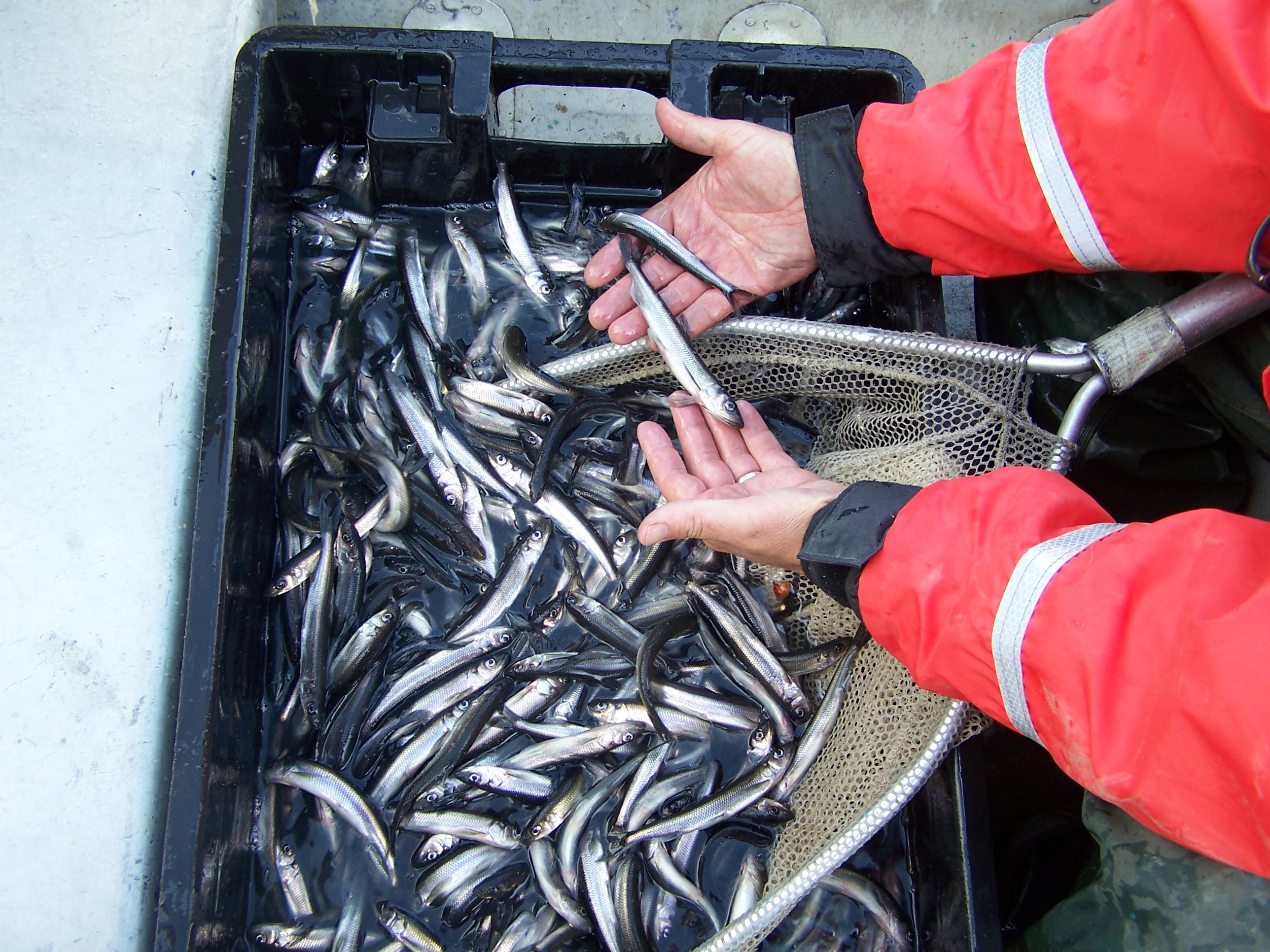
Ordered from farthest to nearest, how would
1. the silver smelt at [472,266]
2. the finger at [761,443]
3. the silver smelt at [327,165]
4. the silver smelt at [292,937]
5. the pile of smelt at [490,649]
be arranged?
the silver smelt at [472,266] → the silver smelt at [327,165] → the finger at [761,443] → the pile of smelt at [490,649] → the silver smelt at [292,937]

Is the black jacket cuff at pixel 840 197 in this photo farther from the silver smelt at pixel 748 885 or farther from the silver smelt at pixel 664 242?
the silver smelt at pixel 748 885

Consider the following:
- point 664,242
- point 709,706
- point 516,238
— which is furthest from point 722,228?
point 709,706

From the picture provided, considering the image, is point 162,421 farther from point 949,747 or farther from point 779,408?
point 949,747

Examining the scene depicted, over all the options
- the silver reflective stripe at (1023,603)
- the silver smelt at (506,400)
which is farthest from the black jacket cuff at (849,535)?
the silver smelt at (506,400)

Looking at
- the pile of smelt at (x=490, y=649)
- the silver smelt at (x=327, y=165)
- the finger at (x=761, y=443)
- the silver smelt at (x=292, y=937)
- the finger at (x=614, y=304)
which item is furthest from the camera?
the silver smelt at (x=327, y=165)

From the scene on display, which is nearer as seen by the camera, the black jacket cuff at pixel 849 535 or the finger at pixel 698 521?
the black jacket cuff at pixel 849 535

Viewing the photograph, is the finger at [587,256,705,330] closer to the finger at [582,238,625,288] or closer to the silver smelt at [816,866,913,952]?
the finger at [582,238,625,288]

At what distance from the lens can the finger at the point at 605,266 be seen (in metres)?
2.64

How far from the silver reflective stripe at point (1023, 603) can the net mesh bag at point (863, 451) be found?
0.44 meters

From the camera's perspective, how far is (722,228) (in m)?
2.60

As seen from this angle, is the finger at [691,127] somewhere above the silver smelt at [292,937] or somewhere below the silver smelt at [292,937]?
above

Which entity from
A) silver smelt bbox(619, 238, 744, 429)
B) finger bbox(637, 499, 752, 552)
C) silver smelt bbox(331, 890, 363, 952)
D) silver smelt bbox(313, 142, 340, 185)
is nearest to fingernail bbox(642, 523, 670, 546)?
finger bbox(637, 499, 752, 552)

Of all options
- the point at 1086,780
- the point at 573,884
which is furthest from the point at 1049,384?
the point at 573,884

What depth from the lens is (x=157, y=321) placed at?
2.24 m
